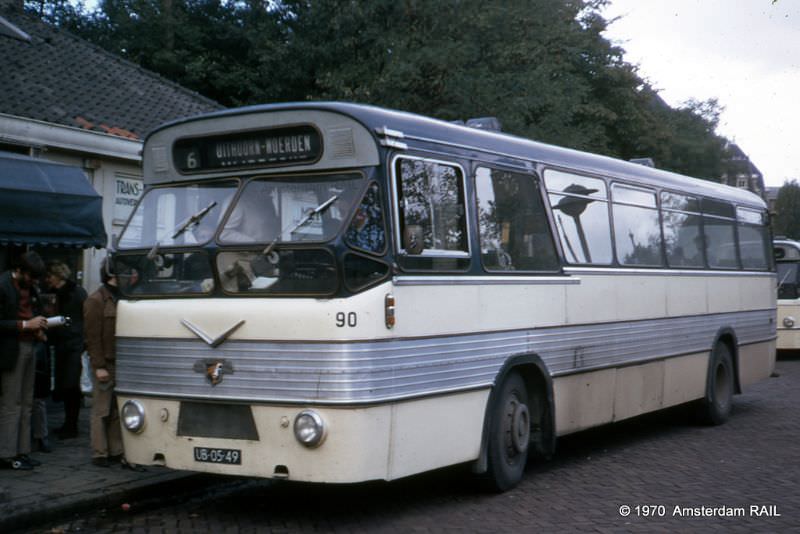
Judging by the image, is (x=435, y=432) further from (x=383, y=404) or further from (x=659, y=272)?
(x=659, y=272)

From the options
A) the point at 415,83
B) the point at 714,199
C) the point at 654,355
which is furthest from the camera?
the point at 415,83

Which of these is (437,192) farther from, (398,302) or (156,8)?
(156,8)

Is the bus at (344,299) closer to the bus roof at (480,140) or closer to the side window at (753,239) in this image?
the bus roof at (480,140)

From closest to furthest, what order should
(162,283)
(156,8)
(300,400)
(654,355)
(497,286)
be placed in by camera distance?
1. (300,400)
2. (162,283)
3. (497,286)
4. (654,355)
5. (156,8)

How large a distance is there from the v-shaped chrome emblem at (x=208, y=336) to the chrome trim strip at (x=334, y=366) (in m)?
0.05

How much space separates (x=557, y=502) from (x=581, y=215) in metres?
3.05

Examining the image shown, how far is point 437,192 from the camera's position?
7938 mm

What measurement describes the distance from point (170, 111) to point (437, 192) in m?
11.7

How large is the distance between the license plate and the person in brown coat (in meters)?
2.06

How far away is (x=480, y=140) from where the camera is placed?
28.5ft

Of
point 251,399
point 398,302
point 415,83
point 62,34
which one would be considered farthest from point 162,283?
point 415,83

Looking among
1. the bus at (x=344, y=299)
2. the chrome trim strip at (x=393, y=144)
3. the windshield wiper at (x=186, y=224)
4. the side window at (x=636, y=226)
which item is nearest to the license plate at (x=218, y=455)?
the bus at (x=344, y=299)

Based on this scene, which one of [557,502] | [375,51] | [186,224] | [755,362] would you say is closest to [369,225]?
[186,224]

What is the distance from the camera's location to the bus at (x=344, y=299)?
6977 mm
